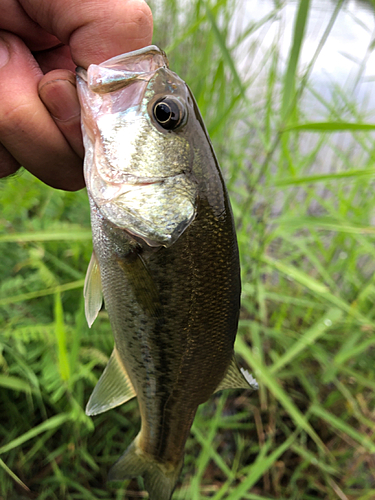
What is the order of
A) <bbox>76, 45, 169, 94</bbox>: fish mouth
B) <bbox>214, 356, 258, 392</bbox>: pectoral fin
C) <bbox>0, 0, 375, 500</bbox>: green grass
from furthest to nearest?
<bbox>0, 0, 375, 500</bbox>: green grass → <bbox>214, 356, 258, 392</bbox>: pectoral fin → <bbox>76, 45, 169, 94</bbox>: fish mouth

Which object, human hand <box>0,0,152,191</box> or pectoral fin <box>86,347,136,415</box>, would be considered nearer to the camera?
human hand <box>0,0,152,191</box>

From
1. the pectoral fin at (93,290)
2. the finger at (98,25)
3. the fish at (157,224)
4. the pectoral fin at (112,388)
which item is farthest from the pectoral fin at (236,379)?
the finger at (98,25)

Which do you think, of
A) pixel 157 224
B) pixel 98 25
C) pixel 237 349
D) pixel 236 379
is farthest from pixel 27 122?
pixel 237 349

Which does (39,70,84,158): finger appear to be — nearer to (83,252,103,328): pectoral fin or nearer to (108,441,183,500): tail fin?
(83,252,103,328): pectoral fin

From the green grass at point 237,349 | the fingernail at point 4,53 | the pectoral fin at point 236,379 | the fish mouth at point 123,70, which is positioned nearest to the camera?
the fish mouth at point 123,70

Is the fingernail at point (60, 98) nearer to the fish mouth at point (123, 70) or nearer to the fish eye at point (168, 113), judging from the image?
the fish mouth at point (123, 70)

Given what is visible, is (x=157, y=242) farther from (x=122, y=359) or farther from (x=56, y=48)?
(x=56, y=48)

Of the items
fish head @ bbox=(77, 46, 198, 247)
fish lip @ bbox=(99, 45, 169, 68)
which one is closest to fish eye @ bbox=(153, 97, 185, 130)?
fish head @ bbox=(77, 46, 198, 247)

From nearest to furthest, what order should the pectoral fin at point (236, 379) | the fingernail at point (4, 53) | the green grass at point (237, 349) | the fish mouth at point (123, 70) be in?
the fish mouth at point (123, 70) < the fingernail at point (4, 53) < the pectoral fin at point (236, 379) < the green grass at point (237, 349)
